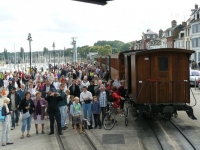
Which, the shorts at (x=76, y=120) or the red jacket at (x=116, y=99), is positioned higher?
the red jacket at (x=116, y=99)

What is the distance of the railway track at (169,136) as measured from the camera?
35.0 feet

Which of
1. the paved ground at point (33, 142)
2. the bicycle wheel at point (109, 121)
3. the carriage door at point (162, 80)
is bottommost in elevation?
the paved ground at point (33, 142)

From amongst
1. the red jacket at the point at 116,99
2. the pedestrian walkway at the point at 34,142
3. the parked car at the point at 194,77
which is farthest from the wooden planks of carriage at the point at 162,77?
the parked car at the point at 194,77

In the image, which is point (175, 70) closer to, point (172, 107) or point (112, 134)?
point (172, 107)

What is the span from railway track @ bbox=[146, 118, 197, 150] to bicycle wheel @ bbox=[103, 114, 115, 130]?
1593 millimetres

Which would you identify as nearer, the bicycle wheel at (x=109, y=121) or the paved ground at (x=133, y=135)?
the paved ground at (x=133, y=135)

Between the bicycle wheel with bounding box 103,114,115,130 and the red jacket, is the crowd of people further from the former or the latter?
the bicycle wheel with bounding box 103,114,115,130

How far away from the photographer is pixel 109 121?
13.2 meters

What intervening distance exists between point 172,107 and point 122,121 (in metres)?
2.85

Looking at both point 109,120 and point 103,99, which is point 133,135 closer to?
point 109,120

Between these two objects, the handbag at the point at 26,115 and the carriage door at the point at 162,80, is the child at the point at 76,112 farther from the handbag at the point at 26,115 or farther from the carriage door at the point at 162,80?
the carriage door at the point at 162,80

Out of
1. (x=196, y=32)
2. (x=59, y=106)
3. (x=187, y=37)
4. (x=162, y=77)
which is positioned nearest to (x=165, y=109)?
(x=162, y=77)

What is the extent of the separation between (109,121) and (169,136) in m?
2.47

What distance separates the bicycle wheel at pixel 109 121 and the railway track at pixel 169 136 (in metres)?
1.59
